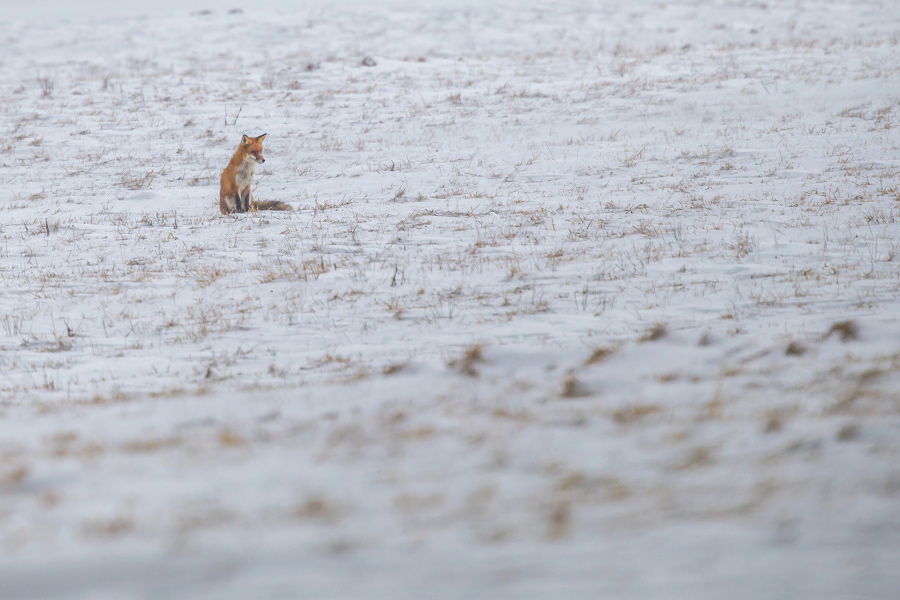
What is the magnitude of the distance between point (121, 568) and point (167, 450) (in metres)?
1.02

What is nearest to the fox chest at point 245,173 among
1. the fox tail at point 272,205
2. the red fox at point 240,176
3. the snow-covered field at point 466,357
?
the red fox at point 240,176

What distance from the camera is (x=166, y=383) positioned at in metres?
5.34

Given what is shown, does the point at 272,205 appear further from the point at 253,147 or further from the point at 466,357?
the point at 466,357

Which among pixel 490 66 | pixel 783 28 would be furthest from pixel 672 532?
pixel 783 28

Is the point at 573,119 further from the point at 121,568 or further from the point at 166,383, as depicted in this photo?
the point at 121,568

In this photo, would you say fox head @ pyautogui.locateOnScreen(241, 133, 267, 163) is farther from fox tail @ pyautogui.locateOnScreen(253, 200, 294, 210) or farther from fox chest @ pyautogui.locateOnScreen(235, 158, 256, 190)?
fox tail @ pyautogui.locateOnScreen(253, 200, 294, 210)

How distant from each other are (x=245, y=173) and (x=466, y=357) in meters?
8.17

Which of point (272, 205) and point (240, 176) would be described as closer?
point (240, 176)

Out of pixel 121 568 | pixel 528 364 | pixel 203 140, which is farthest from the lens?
pixel 203 140

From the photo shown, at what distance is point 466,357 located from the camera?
5.05m

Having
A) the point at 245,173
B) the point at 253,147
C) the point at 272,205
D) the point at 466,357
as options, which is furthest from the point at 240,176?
the point at 466,357

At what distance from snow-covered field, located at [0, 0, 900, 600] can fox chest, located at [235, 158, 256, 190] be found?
29.1 inches

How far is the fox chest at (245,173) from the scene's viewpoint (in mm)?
11930

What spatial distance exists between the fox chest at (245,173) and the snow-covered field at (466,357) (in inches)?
29.1
